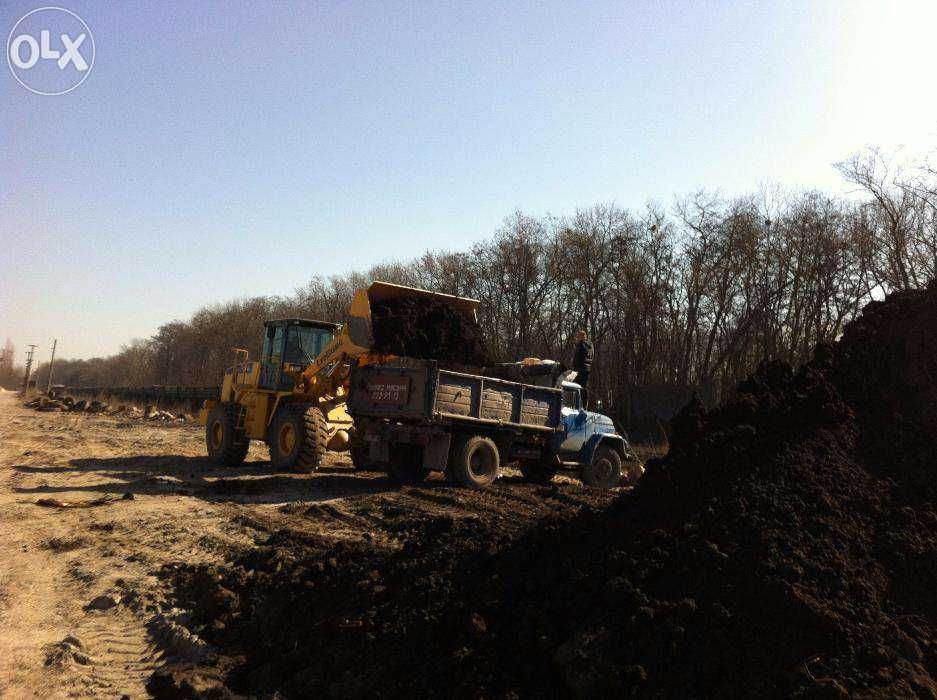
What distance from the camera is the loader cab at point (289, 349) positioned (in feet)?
48.6

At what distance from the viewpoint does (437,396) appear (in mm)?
11648

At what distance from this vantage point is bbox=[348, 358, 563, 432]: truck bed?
11.7 m

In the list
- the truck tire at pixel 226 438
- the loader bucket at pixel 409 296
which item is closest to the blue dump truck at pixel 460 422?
the loader bucket at pixel 409 296

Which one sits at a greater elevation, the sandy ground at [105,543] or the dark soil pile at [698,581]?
the dark soil pile at [698,581]

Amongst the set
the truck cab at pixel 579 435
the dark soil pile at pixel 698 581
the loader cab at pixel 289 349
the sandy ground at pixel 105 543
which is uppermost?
the loader cab at pixel 289 349

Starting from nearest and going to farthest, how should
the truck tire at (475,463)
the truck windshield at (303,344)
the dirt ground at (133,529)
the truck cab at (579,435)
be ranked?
the dirt ground at (133,529)
the truck tire at (475,463)
the truck cab at (579,435)
the truck windshield at (303,344)

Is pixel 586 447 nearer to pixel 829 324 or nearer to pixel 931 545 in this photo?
pixel 931 545

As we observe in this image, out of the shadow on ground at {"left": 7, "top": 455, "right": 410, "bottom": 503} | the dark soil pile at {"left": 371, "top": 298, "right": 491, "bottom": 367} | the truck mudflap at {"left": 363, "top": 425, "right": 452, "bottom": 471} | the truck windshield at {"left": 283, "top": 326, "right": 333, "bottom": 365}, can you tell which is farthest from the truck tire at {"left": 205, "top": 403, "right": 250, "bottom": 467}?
the dark soil pile at {"left": 371, "top": 298, "right": 491, "bottom": 367}

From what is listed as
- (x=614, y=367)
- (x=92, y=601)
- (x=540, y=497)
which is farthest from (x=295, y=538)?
(x=614, y=367)

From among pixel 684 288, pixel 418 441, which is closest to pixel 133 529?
pixel 418 441

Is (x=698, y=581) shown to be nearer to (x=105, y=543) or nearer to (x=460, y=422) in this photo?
(x=105, y=543)

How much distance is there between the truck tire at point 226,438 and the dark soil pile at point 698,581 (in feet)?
27.4

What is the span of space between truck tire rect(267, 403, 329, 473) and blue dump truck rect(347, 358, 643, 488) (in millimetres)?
699

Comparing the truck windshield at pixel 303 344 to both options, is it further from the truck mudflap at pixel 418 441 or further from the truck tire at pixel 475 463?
the truck tire at pixel 475 463
